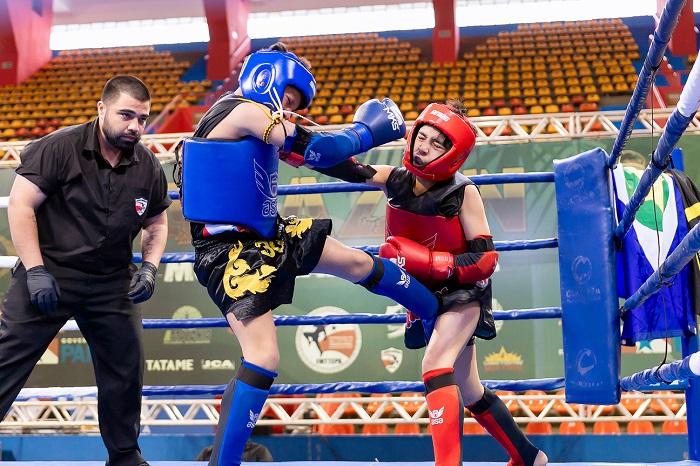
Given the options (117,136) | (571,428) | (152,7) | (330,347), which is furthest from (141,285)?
(152,7)

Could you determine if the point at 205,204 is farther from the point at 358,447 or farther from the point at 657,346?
the point at 657,346

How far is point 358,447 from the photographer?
4766 millimetres

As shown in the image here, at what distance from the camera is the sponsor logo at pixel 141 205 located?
230cm

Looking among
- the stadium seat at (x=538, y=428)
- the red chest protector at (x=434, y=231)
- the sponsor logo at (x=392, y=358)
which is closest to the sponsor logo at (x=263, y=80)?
the red chest protector at (x=434, y=231)

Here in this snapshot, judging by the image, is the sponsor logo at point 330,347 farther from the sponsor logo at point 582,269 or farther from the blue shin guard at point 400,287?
the blue shin guard at point 400,287

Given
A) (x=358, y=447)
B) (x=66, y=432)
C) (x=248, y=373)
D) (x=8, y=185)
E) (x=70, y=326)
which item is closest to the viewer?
(x=248, y=373)

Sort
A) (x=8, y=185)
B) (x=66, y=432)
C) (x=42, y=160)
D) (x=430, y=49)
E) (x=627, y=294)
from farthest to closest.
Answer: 1. (x=430, y=49)
2. (x=8, y=185)
3. (x=66, y=432)
4. (x=627, y=294)
5. (x=42, y=160)

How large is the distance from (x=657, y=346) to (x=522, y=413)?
42.9 inches

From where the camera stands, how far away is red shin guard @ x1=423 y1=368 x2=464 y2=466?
1.94m

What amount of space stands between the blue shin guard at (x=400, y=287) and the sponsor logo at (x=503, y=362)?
3172 mm

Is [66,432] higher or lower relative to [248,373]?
lower

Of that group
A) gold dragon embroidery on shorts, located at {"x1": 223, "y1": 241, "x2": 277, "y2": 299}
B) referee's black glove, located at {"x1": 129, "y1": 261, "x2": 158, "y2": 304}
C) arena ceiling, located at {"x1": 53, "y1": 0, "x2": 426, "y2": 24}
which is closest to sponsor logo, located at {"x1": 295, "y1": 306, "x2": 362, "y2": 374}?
referee's black glove, located at {"x1": 129, "y1": 261, "x2": 158, "y2": 304}

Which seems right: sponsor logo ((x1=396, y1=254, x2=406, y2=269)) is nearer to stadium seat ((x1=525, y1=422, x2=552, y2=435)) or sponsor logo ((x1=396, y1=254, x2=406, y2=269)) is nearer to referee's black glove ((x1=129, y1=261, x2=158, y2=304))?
referee's black glove ((x1=129, y1=261, x2=158, y2=304))

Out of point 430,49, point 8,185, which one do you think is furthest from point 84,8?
point 8,185
